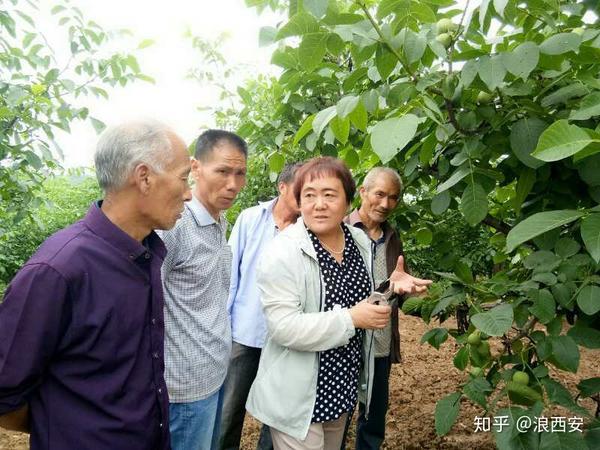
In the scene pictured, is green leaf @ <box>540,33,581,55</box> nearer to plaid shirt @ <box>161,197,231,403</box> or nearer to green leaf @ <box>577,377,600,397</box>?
green leaf @ <box>577,377,600,397</box>

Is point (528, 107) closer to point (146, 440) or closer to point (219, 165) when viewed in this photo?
point (219, 165)

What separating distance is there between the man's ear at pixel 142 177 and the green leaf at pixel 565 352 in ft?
4.08

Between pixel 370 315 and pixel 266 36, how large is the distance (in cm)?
94

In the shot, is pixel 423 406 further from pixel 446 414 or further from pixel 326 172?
pixel 326 172

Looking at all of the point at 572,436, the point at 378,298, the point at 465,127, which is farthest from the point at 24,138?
the point at 572,436

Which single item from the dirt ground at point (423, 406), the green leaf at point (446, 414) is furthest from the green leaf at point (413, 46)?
the dirt ground at point (423, 406)

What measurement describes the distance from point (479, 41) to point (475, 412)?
3.24m

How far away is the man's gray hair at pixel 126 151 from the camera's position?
50.6 inches

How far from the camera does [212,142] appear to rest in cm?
206

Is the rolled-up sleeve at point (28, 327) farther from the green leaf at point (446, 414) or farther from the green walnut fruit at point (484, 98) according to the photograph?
the green walnut fruit at point (484, 98)

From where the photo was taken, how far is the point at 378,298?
5.57 ft

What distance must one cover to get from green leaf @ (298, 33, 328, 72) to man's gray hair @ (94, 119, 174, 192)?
0.44 metres

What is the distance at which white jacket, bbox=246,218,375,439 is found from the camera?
1.64 meters

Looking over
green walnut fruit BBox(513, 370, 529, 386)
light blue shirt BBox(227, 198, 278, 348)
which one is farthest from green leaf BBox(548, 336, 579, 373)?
light blue shirt BBox(227, 198, 278, 348)
